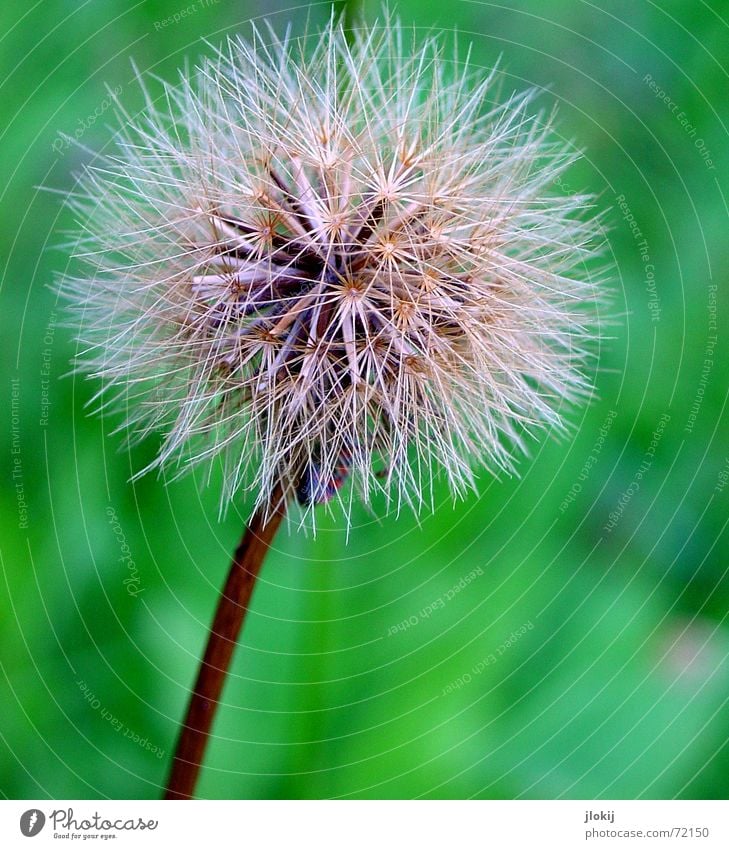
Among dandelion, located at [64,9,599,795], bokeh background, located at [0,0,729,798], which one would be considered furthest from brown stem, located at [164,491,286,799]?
bokeh background, located at [0,0,729,798]

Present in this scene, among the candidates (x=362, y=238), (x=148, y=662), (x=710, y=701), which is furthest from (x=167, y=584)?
(x=710, y=701)

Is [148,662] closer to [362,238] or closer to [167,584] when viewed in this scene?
[167,584]
